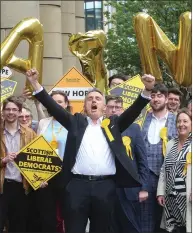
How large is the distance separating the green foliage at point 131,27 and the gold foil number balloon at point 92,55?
16812mm

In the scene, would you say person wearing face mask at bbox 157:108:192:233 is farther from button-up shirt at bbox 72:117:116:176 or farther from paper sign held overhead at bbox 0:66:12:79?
paper sign held overhead at bbox 0:66:12:79

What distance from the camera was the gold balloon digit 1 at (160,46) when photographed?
843 centimetres

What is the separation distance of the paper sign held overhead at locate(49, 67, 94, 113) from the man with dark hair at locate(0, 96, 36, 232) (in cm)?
154

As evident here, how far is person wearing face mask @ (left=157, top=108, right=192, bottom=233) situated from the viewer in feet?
26.0

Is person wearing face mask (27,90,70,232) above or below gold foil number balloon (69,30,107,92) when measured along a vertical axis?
below

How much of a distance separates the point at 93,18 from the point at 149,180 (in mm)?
Answer: 45200

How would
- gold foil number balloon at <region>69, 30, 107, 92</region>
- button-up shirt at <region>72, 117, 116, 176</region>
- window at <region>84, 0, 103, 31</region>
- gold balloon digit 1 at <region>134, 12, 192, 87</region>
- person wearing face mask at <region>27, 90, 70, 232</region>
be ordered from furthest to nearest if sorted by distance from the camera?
window at <region>84, 0, 103, 31</region> → gold foil number balloon at <region>69, 30, 107, 92</region> → gold balloon digit 1 at <region>134, 12, 192, 87</region> → person wearing face mask at <region>27, 90, 70, 232</region> → button-up shirt at <region>72, 117, 116, 176</region>

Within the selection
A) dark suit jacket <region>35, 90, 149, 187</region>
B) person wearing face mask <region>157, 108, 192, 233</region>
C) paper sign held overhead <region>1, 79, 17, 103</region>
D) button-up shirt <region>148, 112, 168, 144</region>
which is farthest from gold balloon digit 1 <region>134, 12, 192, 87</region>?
paper sign held overhead <region>1, 79, 17, 103</region>

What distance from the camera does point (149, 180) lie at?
845cm

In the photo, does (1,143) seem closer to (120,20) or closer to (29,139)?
(29,139)

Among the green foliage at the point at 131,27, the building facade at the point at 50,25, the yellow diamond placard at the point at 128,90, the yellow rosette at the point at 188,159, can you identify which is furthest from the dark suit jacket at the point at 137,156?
the green foliage at the point at 131,27

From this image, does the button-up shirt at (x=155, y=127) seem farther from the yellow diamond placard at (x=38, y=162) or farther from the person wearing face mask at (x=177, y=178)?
the yellow diamond placard at (x=38, y=162)

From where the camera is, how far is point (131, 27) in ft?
95.4

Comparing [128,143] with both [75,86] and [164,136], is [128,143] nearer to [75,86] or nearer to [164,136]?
[164,136]
